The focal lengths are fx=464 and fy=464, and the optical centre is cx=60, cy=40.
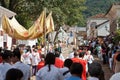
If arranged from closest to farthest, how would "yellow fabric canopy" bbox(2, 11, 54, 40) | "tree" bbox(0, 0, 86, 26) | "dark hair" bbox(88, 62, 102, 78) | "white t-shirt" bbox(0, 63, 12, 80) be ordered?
1. "dark hair" bbox(88, 62, 102, 78)
2. "white t-shirt" bbox(0, 63, 12, 80)
3. "yellow fabric canopy" bbox(2, 11, 54, 40)
4. "tree" bbox(0, 0, 86, 26)

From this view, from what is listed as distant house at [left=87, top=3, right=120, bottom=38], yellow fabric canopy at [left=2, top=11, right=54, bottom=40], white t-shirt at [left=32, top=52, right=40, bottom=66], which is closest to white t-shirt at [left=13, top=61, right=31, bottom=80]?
yellow fabric canopy at [left=2, top=11, right=54, bottom=40]

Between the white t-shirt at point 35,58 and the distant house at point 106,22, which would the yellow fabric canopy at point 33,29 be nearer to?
the white t-shirt at point 35,58

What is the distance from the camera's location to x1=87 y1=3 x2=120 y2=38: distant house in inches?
2995

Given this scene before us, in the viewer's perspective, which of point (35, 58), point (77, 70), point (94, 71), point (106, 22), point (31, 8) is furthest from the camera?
point (106, 22)

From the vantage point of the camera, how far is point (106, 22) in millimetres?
114375

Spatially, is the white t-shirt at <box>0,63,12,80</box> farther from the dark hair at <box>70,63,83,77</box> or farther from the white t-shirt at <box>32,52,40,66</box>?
the white t-shirt at <box>32,52,40,66</box>

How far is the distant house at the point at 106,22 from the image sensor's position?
7606 cm

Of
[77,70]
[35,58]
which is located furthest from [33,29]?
[77,70]

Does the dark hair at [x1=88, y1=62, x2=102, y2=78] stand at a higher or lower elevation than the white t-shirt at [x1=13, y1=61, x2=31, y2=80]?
higher

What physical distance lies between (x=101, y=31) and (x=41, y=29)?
98.4 m

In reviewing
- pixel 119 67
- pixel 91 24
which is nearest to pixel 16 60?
pixel 119 67

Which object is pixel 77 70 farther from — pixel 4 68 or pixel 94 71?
pixel 4 68

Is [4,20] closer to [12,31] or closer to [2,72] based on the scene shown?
[12,31]

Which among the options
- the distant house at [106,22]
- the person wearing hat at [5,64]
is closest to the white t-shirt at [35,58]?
the person wearing hat at [5,64]
